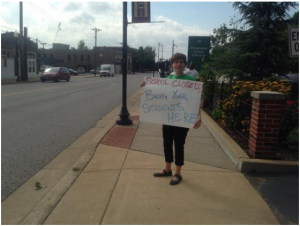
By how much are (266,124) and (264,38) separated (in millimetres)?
5006

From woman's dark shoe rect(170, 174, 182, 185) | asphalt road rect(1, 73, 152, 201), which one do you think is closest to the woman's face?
woman's dark shoe rect(170, 174, 182, 185)

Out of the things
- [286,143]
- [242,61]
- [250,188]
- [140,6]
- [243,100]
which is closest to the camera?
[250,188]

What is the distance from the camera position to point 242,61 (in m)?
9.23

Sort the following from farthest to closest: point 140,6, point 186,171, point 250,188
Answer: point 140,6 → point 186,171 → point 250,188

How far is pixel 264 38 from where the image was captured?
908 centimetres

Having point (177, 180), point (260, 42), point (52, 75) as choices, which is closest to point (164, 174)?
point (177, 180)

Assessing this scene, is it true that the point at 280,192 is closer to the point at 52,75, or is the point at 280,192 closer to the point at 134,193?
the point at 134,193

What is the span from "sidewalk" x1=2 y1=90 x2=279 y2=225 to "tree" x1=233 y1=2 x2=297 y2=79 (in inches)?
172

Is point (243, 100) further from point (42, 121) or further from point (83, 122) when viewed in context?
point (42, 121)

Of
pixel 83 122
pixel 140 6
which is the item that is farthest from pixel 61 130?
pixel 140 6

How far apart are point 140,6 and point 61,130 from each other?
372 centimetres

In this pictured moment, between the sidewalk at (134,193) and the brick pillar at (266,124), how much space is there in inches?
21.6

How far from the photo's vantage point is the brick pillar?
482 centimetres

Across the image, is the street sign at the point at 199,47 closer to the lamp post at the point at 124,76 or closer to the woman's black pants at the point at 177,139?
the lamp post at the point at 124,76
